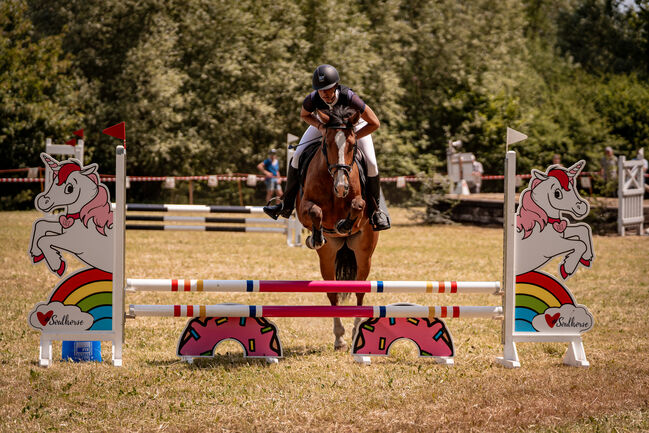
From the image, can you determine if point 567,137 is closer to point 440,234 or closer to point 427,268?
point 440,234

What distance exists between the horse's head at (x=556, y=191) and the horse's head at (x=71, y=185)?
3062 millimetres

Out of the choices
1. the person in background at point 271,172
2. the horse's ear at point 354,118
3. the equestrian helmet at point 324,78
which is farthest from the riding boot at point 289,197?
the person in background at point 271,172

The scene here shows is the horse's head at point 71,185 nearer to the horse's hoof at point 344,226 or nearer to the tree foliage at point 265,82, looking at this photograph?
the horse's hoof at point 344,226

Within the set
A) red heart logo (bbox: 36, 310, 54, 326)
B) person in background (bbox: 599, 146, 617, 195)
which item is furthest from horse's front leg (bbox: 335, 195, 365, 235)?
person in background (bbox: 599, 146, 617, 195)

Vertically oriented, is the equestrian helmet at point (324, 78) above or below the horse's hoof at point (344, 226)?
above

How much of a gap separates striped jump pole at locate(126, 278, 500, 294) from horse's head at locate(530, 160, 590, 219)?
73 centimetres

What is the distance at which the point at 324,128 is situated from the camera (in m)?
5.45

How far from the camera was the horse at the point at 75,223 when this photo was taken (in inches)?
194

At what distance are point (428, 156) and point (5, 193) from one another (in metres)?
16.0

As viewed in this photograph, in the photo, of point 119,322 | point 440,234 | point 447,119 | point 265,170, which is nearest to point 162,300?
point 119,322

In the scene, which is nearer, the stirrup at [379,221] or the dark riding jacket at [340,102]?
the dark riding jacket at [340,102]

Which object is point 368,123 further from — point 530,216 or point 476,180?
point 476,180

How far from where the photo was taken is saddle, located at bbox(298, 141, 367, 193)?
5.82 metres

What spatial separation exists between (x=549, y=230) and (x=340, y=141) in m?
1.62
